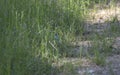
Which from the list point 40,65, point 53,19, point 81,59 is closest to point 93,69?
point 81,59

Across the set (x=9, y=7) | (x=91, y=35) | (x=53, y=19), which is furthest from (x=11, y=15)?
(x=91, y=35)

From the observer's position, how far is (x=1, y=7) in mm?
4590

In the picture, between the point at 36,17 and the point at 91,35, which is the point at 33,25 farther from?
the point at 91,35

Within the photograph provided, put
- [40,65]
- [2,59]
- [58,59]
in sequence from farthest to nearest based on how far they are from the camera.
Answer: [58,59] < [40,65] < [2,59]

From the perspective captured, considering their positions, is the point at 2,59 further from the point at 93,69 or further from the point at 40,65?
the point at 93,69

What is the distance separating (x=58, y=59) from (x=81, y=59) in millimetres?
293

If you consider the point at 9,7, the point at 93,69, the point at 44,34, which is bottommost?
the point at 93,69

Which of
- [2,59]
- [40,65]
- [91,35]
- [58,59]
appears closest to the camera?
[2,59]

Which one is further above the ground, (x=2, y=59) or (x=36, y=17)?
(x=36, y=17)

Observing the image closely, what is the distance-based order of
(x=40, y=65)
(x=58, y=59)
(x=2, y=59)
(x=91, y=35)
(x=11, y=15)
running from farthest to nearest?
(x=91, y=35) < (x=11, y=15) < (x=58, y=59) < (x=40, y=65) < (x=2, y=59)

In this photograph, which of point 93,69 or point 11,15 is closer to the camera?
point 93,69

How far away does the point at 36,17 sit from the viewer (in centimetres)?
464

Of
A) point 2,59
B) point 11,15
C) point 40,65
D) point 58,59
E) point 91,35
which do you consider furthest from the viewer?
point 91,35

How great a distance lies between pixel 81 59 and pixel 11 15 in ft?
3.24
